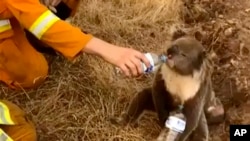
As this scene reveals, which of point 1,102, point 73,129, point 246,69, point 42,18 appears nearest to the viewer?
point 42,18

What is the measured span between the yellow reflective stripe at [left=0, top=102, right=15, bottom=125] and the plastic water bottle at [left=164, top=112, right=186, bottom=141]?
0.79 meters

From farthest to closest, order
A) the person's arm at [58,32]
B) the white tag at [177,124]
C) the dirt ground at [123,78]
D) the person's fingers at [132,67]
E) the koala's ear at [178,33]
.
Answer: the koala's ear at [178,33]
the dirt ground at [123,78]
the white tag at [177,124]
the person's arm at [58,32]
the person's fingers at [132,67]

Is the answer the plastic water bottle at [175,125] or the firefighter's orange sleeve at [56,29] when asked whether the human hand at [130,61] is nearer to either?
the firefighter's orange sleeve at [56,29]

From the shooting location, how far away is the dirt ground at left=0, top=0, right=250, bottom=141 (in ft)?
11.2

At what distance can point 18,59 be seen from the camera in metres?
3.38

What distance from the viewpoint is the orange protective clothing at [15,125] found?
292 cm

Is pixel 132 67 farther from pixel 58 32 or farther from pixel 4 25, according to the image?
pixel 4 25

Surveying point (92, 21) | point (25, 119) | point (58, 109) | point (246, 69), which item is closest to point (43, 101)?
point (58, 109)

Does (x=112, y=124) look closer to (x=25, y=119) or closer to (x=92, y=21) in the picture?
(x=25, y=119)

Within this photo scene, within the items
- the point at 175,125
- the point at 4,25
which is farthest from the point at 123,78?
the point at 4,25

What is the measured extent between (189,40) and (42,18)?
76 centimetres

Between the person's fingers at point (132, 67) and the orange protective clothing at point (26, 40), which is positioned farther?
the orange protective clothing at point (26, 40)

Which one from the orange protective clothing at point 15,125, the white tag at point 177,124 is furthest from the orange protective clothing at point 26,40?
the white tag at point 177,124

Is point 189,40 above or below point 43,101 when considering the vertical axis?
above
